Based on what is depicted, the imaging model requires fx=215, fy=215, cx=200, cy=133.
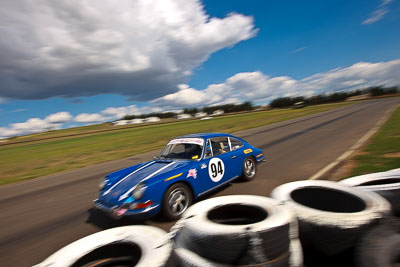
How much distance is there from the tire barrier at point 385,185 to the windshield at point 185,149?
2735mm

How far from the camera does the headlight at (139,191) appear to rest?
11.5ft

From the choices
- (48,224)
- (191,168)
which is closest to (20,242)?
(48,224)

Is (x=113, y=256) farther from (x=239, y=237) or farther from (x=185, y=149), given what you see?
(x=185, y=149)

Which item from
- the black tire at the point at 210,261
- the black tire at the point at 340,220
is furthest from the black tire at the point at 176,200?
the black tire at the point at 340,220

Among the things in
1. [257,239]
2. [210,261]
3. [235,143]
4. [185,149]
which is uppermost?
[185,149]

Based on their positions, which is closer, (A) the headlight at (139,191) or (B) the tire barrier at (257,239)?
(B) the tire barrier at (257,239)

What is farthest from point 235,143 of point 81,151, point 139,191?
point 81,151

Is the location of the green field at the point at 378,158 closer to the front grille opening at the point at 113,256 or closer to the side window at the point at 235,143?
the side window at the point at 235,143

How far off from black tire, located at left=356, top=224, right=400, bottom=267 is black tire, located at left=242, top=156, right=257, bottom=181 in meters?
3.51

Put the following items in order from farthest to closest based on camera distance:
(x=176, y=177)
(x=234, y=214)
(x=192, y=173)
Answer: (x=192, y=173), (x=176, y=177), (x=234, y=214)

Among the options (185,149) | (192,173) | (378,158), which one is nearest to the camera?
(192,173)

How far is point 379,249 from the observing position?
1962 mm

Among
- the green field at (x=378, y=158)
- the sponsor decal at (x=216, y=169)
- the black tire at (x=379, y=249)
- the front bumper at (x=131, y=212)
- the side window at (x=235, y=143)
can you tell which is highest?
the side window at (x=235, y=143)

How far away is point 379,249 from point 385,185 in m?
1.58
